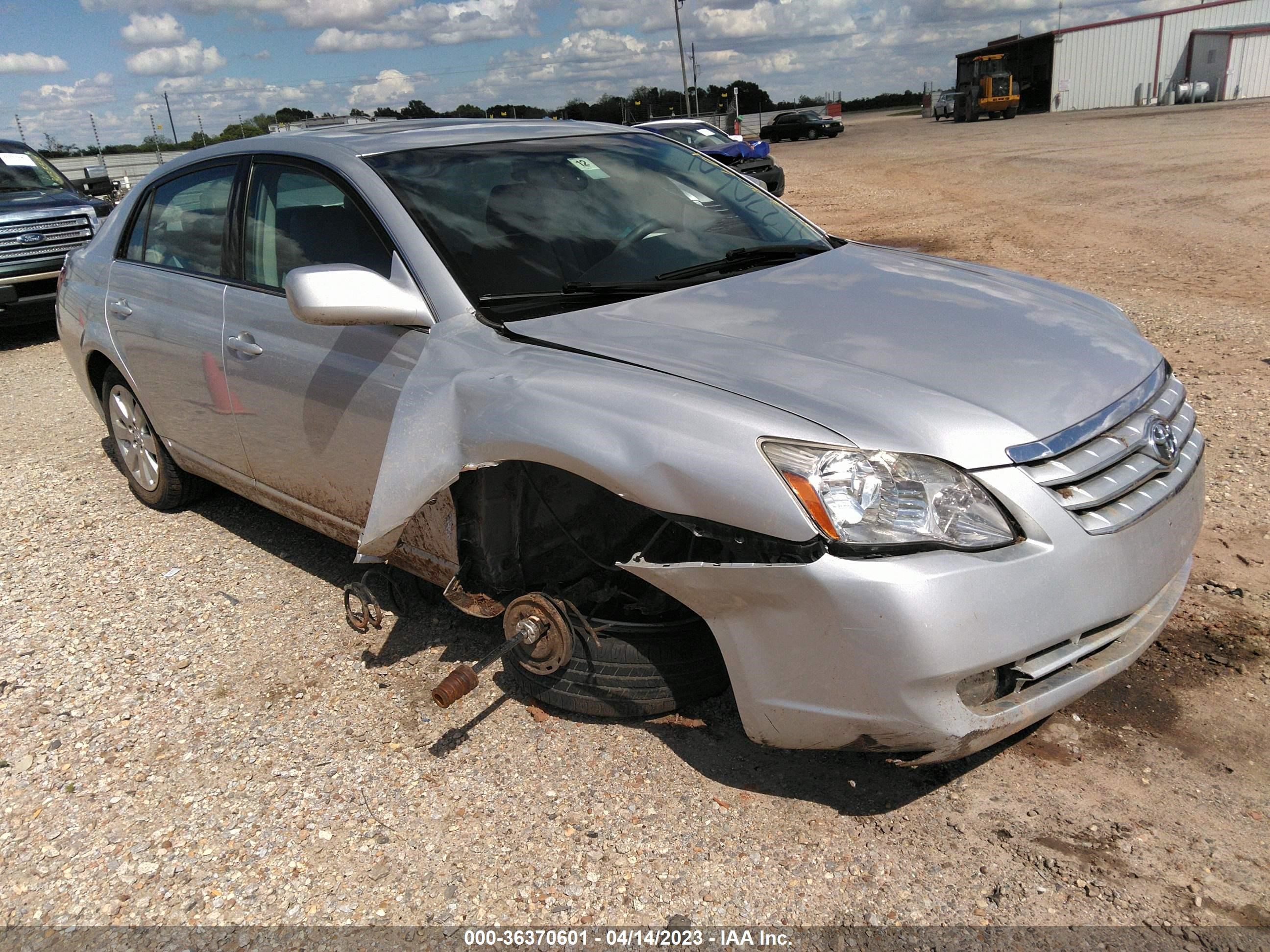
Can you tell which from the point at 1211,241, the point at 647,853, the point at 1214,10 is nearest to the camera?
the point at 647,853

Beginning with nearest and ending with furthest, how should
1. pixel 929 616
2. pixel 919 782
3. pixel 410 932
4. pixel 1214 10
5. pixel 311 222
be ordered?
pixel 929 616 → pixel 410 932 → pixel 919 782 → pixel 311 222 → pixel 1214 10

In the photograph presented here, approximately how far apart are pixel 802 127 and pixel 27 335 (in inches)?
1608

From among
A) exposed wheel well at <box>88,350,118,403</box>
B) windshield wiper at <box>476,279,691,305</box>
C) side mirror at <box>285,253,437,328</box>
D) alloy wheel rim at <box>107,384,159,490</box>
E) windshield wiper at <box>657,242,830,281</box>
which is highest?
side mirror at <box>285,253,437,328</box>

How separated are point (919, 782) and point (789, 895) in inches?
22.4

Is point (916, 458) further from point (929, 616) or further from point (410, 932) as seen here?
point (410, 932)

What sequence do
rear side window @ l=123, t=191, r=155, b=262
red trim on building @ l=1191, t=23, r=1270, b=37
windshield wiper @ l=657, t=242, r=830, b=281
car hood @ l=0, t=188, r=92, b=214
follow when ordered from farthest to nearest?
red trim on building @ l=1191, t=23, r=1270, b=37 < car hood @ l=0, t=188, r=92, b=214 < rear side window @ l=123, t=191, r=155, b=262 < windshield wiper @ l=657, t=242, r=830, b=281

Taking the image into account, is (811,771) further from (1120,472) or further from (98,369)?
(98,369)

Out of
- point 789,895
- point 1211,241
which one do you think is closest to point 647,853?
point 789,895

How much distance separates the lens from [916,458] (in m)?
2.18

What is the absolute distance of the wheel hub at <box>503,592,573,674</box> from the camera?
107 inches

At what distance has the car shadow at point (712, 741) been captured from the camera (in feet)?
8.64

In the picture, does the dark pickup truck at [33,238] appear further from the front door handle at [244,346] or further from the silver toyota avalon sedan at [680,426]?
the silver toyota avalon sedan at [680,426]

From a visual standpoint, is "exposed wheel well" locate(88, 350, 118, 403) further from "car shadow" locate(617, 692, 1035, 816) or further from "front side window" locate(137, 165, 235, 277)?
"car shadow" locate(617, 692, 1035, 816)

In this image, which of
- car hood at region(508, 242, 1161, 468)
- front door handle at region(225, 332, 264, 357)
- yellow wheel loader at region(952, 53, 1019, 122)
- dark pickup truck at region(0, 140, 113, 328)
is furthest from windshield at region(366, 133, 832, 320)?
yellow wheel loader at region(952, 53, 1019, 122)
